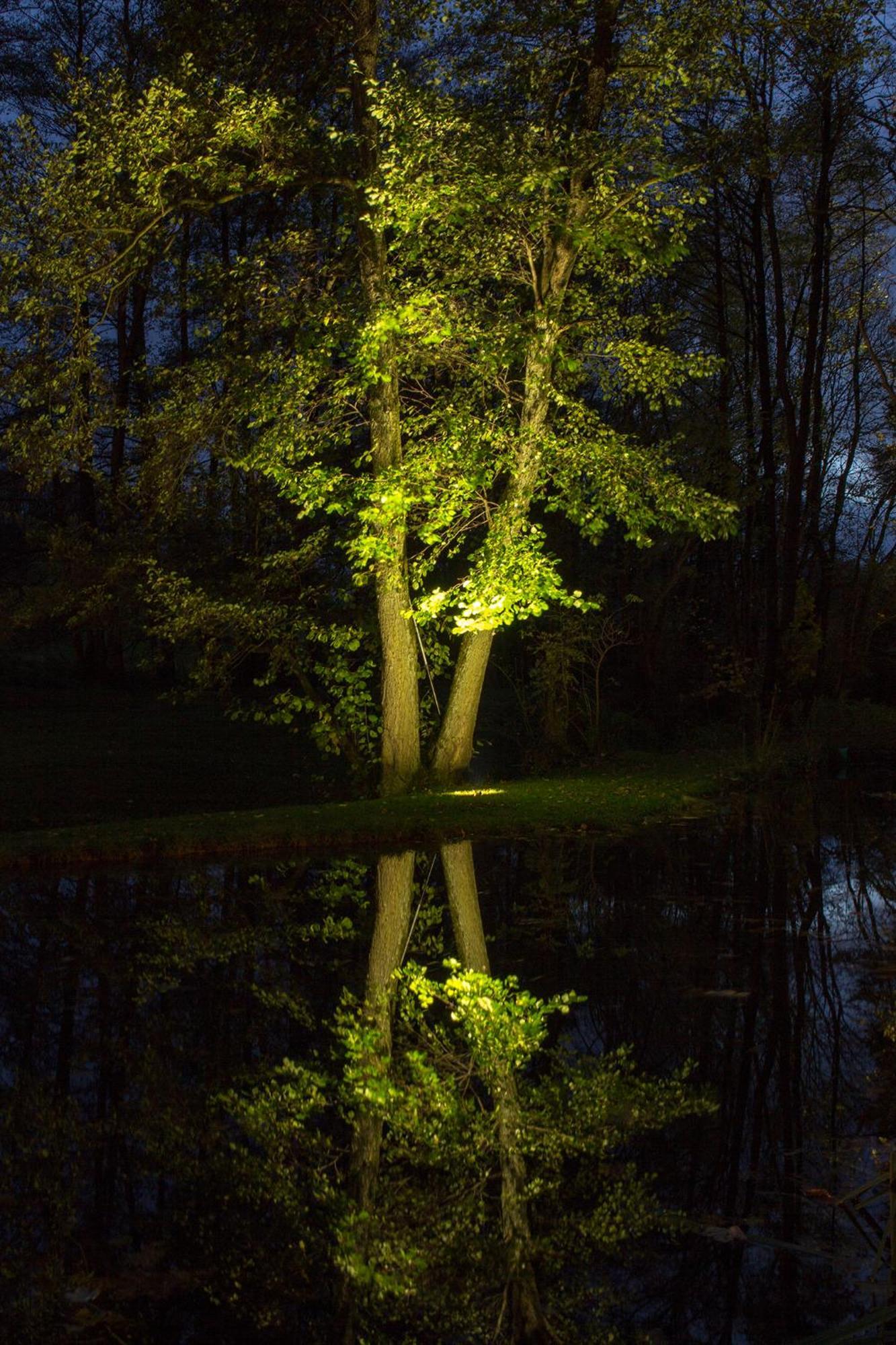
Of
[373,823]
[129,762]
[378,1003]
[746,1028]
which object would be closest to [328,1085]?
[378,1003]

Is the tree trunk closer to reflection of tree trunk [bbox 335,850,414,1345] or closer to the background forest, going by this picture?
the background forest

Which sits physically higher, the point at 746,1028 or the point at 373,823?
the point at 373,823

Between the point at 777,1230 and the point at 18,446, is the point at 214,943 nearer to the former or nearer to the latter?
the point at 777,1230

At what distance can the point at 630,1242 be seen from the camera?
4.09 m

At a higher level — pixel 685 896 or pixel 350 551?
pixel 350 551

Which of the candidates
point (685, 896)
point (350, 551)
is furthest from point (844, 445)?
point (685, 896)

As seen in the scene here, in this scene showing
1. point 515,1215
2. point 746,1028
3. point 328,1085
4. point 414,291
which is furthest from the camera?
point 414,291

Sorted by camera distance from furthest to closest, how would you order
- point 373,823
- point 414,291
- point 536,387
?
point 536,387
point 414,291
point 373,823

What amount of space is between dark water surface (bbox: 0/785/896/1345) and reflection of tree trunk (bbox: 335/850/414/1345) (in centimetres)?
6

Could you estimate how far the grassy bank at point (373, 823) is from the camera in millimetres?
12102

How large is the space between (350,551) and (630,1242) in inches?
430

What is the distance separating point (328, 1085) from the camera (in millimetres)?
5527

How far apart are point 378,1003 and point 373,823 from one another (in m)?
6.47

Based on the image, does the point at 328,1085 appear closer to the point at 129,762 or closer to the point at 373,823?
the point at 373,823
